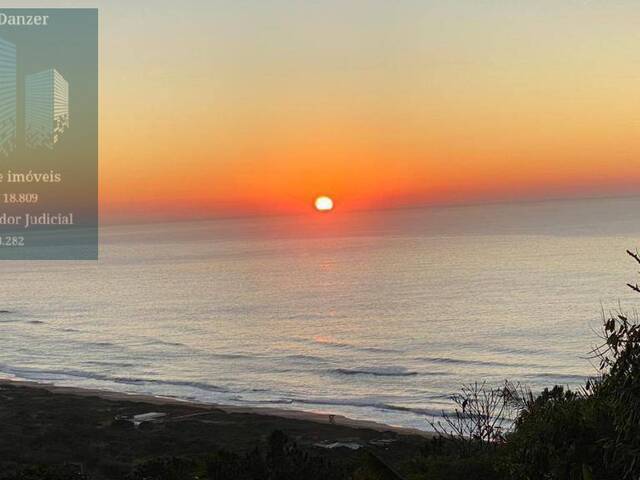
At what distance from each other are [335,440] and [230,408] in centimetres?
1257

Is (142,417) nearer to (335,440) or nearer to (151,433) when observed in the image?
(151,433)

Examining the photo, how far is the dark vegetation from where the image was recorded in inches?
733

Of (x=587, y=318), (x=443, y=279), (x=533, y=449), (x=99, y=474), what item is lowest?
(x=99, y=474)

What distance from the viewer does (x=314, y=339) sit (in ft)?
266

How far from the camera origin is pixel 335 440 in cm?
3884

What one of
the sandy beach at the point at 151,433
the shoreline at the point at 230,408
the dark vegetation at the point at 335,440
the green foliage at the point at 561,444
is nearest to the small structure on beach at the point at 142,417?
the sandy beach at the point at 151,433

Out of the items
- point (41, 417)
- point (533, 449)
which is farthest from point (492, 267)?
point (533, 449)

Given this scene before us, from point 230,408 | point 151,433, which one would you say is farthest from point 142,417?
point 230,408

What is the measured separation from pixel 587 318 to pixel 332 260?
114552mm

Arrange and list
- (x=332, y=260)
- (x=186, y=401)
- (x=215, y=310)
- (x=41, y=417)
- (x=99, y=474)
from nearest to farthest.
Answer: (x=99, y=474) → (x=41, y=417) → (x=186, y=401) → (x=215, y=310) → (x=332, y=260)

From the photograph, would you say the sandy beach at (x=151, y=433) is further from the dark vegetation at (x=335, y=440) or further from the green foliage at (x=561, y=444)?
the green foliage at (x=561, y=444)

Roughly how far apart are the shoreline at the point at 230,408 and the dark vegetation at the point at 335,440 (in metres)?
1.47

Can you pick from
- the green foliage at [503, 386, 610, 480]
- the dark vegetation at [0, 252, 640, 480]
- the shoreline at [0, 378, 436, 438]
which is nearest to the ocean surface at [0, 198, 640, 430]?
the shoreline at [0, 378, 436, 438]

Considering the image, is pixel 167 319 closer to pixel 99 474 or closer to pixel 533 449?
pixel 99 474
